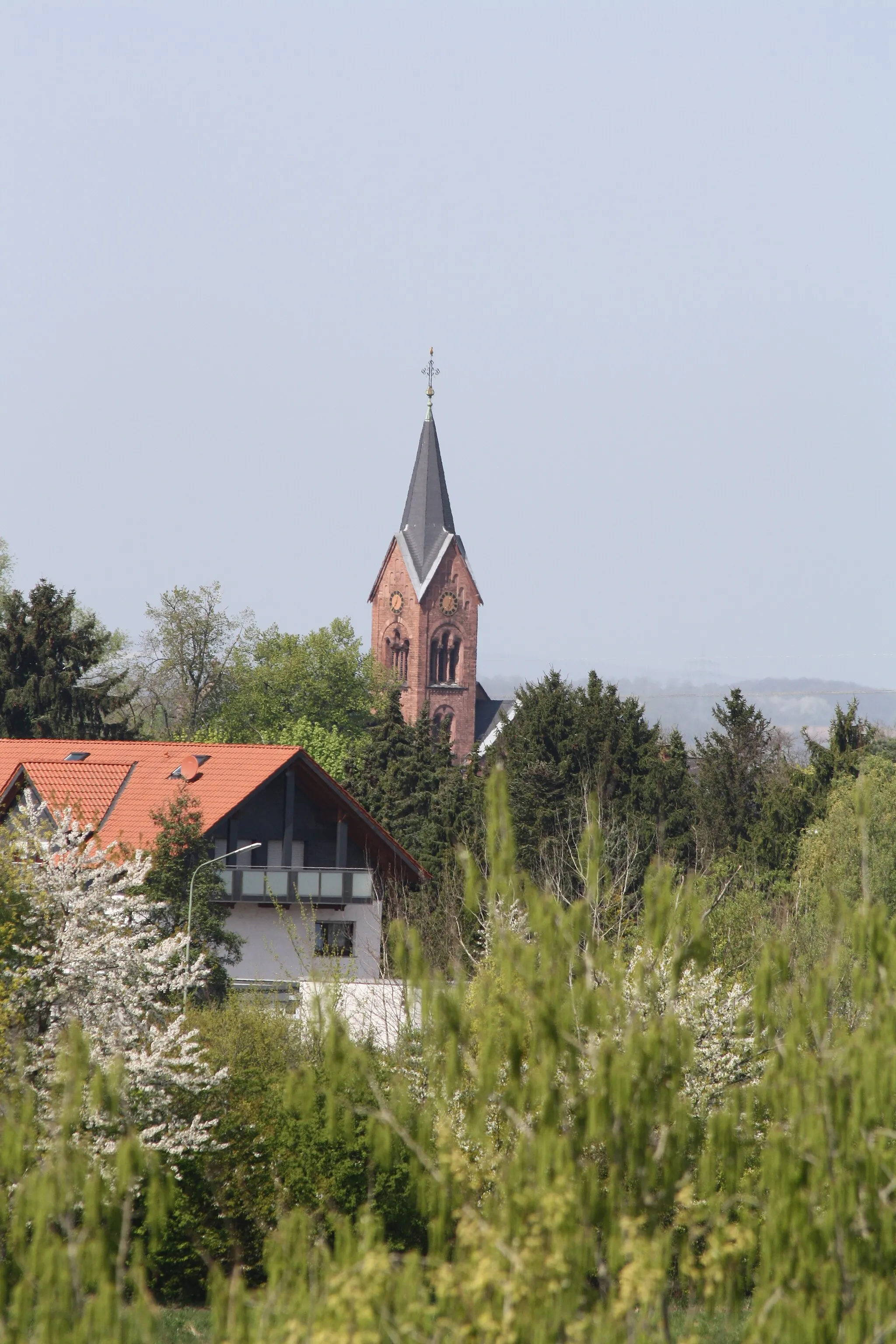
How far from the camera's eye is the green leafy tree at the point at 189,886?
28234 millimetres

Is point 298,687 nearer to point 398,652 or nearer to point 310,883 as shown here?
point 398,652

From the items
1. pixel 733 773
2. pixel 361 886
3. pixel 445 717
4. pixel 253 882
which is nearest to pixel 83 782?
pixel 253 882

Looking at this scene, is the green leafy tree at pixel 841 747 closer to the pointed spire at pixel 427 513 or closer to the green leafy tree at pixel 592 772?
the green leafy tree at pixel 592 772

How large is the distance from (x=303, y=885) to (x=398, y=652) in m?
58.2

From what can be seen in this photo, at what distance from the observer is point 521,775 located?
46.6 metres

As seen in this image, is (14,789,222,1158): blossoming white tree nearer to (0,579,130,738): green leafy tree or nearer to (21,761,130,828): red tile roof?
(21,761,130,828): red tile roof

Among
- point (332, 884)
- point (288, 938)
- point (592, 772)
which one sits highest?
point (592, 772)

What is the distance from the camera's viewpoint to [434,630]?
9175cm

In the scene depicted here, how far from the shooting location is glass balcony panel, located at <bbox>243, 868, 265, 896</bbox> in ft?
111

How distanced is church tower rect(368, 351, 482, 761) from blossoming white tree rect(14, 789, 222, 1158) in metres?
69.4

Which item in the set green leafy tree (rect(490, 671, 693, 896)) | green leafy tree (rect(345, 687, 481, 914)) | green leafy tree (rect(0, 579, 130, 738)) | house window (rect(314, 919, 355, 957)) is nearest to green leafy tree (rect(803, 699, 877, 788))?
green leafy tree (rect(490, 671, 693, 896))

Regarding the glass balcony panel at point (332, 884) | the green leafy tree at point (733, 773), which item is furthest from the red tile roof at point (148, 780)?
the green leafy tree at point (733, 773)

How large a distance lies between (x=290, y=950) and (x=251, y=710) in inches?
1636

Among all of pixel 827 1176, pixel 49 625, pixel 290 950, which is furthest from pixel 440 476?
pixel 827 1176
